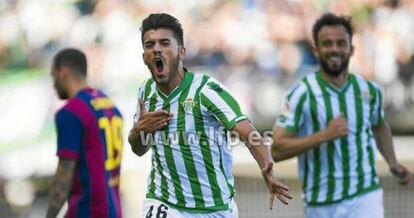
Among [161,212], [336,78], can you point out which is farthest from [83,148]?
[336,78]

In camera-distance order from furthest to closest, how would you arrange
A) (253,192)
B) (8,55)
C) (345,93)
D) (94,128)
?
(8,55), (253,192), (345,93), (94,128)

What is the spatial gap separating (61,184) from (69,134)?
1.04ft

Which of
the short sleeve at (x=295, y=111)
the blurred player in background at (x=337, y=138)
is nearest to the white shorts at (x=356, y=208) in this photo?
the blurred player in background at (x=337, y=138)

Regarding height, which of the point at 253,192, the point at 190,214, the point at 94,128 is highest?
the point at 94,128

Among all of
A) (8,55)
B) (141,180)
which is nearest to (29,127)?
(8,55)

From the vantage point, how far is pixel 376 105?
8070 millimetres

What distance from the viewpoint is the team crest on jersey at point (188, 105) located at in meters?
6.35

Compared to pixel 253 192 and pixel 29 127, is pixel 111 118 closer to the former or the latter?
pixel 253 192

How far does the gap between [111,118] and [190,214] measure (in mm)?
1135

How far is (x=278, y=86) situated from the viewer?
15203 mm

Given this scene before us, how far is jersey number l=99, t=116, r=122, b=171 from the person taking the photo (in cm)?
718

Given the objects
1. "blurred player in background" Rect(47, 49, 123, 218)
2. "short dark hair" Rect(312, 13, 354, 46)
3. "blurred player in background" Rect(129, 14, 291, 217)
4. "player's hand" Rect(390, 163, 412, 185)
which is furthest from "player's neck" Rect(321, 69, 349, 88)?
"blurred player in background" Rect(129, 14, 291, 217)

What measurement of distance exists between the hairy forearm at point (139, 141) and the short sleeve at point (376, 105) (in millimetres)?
2071

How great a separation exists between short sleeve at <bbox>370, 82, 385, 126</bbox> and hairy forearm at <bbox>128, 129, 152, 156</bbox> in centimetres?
207
